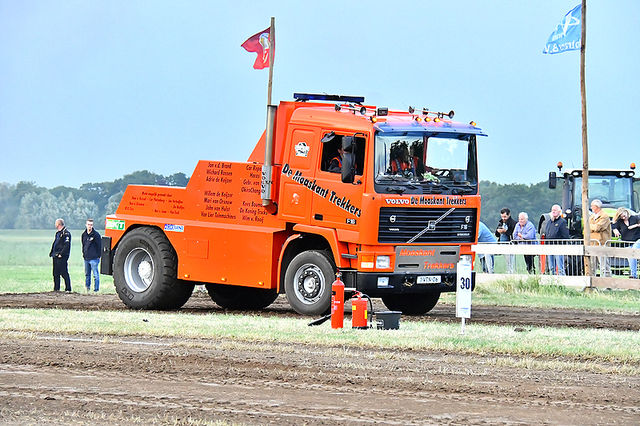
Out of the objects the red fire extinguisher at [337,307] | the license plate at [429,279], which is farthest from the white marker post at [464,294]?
the license plate at [429,279]

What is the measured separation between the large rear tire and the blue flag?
10.5 meters

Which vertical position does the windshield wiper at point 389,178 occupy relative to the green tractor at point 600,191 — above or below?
below

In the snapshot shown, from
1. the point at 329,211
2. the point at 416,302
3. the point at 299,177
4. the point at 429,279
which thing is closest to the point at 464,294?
the point at 429,279

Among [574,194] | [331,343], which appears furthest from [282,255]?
[574,194]

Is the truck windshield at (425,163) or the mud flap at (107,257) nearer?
the truck windshield at (425,163)

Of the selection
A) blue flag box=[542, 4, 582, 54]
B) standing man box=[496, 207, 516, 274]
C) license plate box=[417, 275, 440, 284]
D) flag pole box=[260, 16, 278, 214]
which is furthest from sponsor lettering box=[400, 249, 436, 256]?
blue flag box=[542, 4, 582, 54]

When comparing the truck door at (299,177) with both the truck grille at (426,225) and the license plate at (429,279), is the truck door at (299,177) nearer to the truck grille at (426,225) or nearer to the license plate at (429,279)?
the truck grille at (426,225)

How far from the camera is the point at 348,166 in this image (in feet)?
49.0

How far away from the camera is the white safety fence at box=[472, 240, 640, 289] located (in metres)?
20.7

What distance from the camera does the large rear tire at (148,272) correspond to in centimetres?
1731

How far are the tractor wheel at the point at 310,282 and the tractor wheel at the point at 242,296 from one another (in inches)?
104

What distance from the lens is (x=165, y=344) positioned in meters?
11.8

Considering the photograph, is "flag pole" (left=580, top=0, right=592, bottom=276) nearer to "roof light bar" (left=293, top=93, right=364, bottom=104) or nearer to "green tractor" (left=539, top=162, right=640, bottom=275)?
"green tractor" (left=539, top=162, right=640, bottom=275)

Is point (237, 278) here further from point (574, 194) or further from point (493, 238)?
point (574, 194)
